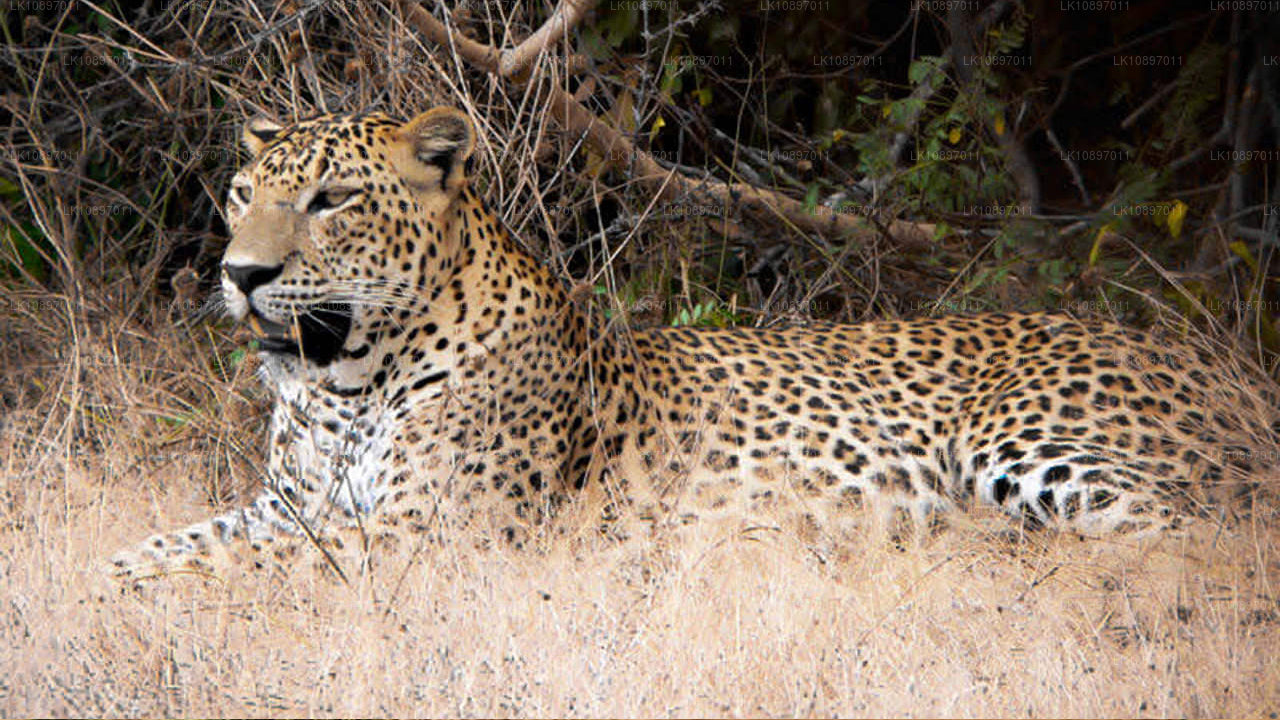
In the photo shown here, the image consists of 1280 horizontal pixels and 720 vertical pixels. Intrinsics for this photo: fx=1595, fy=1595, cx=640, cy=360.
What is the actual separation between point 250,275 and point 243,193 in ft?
1.70

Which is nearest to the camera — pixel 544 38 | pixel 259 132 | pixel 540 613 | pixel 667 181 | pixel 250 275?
pixel 540 613

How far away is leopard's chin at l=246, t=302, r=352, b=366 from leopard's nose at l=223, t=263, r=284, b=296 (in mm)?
101

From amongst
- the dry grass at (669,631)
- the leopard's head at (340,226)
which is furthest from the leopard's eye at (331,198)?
the dry grass at (669,631)

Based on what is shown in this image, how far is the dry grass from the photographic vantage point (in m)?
3.86

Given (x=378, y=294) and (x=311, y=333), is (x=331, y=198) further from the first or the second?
(x=311, y=333)

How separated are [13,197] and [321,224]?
393 cm

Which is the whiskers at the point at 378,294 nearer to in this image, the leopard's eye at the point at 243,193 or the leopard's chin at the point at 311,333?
the leopard's chin at the point at 311,333

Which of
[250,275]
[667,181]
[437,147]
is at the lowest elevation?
[667,181]

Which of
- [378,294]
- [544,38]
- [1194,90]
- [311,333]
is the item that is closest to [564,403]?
[378,294]

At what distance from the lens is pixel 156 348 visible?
702 cm

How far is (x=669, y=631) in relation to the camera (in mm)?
4250

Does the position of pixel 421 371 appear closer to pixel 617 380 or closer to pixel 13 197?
pixel 617 380

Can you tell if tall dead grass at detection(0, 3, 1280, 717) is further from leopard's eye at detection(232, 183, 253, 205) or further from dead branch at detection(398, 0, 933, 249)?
leopard's eye at detection(232, 183, 253, 205)

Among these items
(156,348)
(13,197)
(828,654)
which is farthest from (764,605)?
(13,197)
